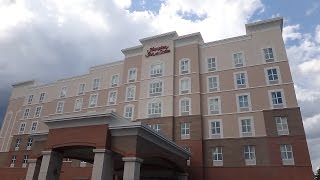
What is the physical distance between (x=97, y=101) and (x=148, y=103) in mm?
12296

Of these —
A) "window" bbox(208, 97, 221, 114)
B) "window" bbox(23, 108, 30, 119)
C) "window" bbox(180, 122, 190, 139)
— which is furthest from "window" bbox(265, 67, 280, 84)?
"window" bbox(23, 108, 30, 119)

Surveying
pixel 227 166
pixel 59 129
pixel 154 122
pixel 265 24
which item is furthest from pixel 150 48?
pixel 59 129

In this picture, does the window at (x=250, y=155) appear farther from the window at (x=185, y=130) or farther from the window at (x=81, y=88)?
the window at (x=81, y=88)

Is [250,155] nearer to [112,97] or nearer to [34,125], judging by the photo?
[112,97]

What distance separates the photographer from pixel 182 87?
133ft

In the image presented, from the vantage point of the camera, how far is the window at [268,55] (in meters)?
36.6

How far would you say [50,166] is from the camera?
68.5 ft

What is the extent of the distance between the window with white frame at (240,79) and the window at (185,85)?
6.88 m

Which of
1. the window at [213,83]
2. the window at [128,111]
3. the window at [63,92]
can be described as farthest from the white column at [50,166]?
the window at [63,92]

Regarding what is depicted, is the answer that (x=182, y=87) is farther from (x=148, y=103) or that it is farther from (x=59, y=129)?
(x=59, y=129)

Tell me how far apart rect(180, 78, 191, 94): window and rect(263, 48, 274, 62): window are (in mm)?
11266

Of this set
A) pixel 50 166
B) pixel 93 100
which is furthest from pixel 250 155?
pixel 93 100

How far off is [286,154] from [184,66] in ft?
61.8

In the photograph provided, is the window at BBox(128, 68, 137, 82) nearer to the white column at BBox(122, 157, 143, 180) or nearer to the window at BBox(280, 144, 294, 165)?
the window at BBox(280, 144, 294, 165)
